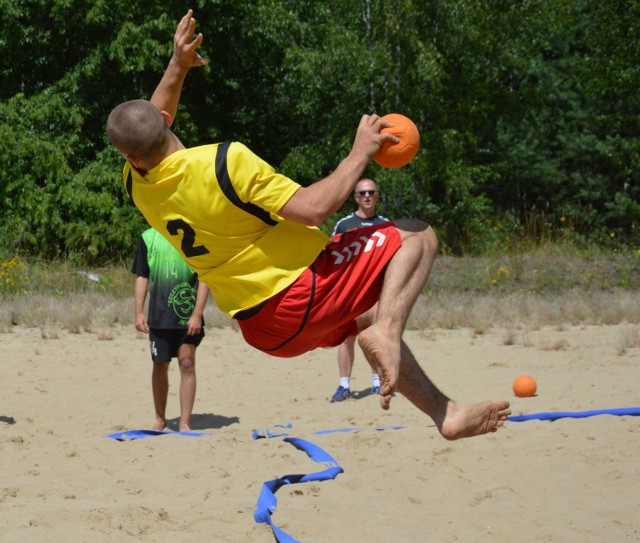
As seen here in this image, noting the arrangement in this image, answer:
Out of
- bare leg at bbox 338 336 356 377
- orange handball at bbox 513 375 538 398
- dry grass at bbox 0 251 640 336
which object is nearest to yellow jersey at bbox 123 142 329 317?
bare leg at bbox 338 336 356 377

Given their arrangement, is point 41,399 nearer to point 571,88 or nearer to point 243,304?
point 243,304

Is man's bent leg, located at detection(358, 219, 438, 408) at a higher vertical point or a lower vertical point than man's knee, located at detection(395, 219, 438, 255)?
lower

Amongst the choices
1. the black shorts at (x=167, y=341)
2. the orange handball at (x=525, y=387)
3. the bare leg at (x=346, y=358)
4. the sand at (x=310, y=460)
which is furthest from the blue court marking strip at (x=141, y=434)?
the orange handball at (x=525, y=387)

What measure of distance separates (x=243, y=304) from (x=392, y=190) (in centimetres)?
1708

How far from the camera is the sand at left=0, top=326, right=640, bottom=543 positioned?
19.7 ft

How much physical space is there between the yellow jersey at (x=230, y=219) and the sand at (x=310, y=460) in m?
1.77

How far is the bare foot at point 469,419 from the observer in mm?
5004

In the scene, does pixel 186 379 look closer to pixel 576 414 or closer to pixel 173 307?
pixel 173 307

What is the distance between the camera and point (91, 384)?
36.2 ft

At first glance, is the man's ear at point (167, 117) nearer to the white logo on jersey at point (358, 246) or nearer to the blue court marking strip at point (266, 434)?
the white logo on jersey at point (358, 246)

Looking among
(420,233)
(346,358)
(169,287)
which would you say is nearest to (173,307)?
(169,287)

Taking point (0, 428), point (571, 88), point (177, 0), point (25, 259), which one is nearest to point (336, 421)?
point (0, 428)

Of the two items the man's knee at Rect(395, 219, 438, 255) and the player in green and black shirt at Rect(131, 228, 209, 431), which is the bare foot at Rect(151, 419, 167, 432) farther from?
the man's knee at Rect(395, 219, 438, 255)

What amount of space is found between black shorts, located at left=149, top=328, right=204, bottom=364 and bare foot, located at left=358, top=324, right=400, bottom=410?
14.2 ft
